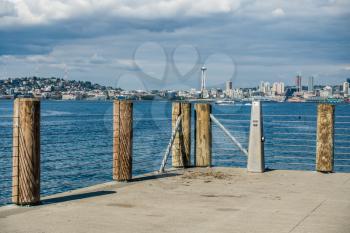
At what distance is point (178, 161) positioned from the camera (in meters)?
13.0

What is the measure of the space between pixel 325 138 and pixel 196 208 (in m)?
5.23

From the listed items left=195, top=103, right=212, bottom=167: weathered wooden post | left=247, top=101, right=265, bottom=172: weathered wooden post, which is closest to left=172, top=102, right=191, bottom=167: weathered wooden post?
left=195, top=103, right=212, bottom=167: weathered wooden post

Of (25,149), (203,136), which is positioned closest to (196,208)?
(25,149)

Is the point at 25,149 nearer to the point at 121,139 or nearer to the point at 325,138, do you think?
the point at 121,139

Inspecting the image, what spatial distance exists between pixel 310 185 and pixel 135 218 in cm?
436

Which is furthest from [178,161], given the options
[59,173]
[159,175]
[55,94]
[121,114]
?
[55,94]

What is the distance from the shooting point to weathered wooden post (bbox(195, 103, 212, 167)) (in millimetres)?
13219

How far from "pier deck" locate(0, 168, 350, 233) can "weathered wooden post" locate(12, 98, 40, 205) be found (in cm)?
26

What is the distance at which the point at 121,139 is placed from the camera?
10703mm

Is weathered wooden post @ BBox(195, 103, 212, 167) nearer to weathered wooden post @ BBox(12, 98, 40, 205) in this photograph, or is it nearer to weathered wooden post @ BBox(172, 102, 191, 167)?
weathered wooden post @ BBox(172, 102, 191, 167)

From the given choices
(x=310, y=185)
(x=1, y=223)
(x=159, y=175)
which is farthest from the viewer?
(x=159, y=175)

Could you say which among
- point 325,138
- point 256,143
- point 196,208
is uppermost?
point 325,138

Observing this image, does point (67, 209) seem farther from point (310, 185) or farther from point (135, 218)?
point (310, 185)

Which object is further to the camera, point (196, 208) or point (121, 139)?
point (121, 139)
